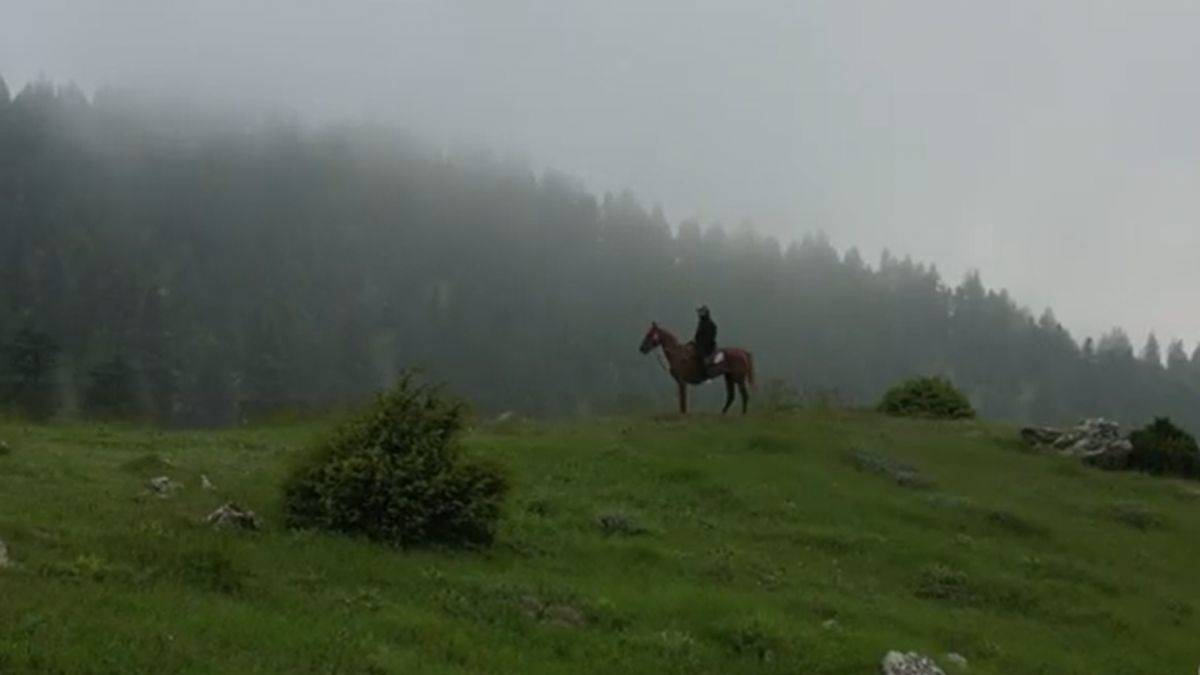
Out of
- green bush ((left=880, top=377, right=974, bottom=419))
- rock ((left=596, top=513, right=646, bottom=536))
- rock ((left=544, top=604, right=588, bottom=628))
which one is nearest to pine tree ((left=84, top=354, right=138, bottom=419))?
green bush ((left=880, top=377, right=974, bottom=419))

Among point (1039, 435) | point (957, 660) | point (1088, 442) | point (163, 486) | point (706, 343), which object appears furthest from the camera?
point (706, 343)

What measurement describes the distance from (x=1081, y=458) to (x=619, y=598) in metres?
25.9

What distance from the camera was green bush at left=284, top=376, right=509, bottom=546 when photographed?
763 inches

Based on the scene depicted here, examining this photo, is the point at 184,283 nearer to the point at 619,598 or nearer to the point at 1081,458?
the point at 1081,458

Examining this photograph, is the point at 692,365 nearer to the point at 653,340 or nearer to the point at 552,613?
the point at 653,340

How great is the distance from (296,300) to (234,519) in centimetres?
13330

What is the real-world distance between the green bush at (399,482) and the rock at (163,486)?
263cm

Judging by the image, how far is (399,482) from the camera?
19.7m

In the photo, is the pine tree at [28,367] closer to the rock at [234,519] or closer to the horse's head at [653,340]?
the horse's head at [653,340]

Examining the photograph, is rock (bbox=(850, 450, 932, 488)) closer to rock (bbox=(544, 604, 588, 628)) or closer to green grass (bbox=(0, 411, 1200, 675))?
green grass (bbox=(0, 411, 1200, 675))

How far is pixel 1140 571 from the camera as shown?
27.5 metres

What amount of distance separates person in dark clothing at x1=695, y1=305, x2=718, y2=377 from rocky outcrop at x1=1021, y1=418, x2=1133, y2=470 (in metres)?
10.9

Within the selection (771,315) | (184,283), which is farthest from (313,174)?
(771,315)

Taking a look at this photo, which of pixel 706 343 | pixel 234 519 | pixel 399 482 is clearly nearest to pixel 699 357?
pixel 706 343
